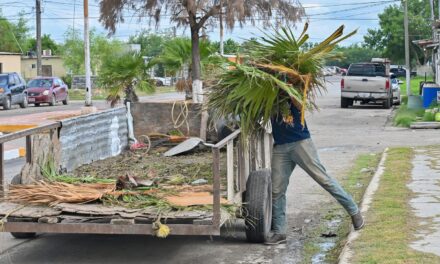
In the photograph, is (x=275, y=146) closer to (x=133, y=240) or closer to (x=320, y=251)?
(x=320, y=251)

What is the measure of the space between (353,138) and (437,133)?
2.29 m

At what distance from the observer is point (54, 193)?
22.5 feet

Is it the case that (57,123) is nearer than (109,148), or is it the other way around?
(57,123)

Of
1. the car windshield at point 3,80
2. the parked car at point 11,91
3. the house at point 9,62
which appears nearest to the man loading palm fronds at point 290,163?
the parked car at point 11,91

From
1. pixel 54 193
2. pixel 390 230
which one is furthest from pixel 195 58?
pixel 54 193

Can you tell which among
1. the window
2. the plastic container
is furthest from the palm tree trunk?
the window

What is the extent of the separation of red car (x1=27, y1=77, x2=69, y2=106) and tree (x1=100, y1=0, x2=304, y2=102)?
21350 millimetres

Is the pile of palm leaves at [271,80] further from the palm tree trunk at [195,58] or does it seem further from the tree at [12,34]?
the tree at [12,34]

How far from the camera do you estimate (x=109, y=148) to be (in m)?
10.4

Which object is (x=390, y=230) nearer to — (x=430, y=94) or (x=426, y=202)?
(x=426, y=202)

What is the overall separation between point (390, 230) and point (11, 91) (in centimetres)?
3055

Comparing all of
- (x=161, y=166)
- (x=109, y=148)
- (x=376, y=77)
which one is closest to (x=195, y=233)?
(x=161, y=166)

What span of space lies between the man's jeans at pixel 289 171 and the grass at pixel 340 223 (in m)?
0.38

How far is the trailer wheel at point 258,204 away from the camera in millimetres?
7285
